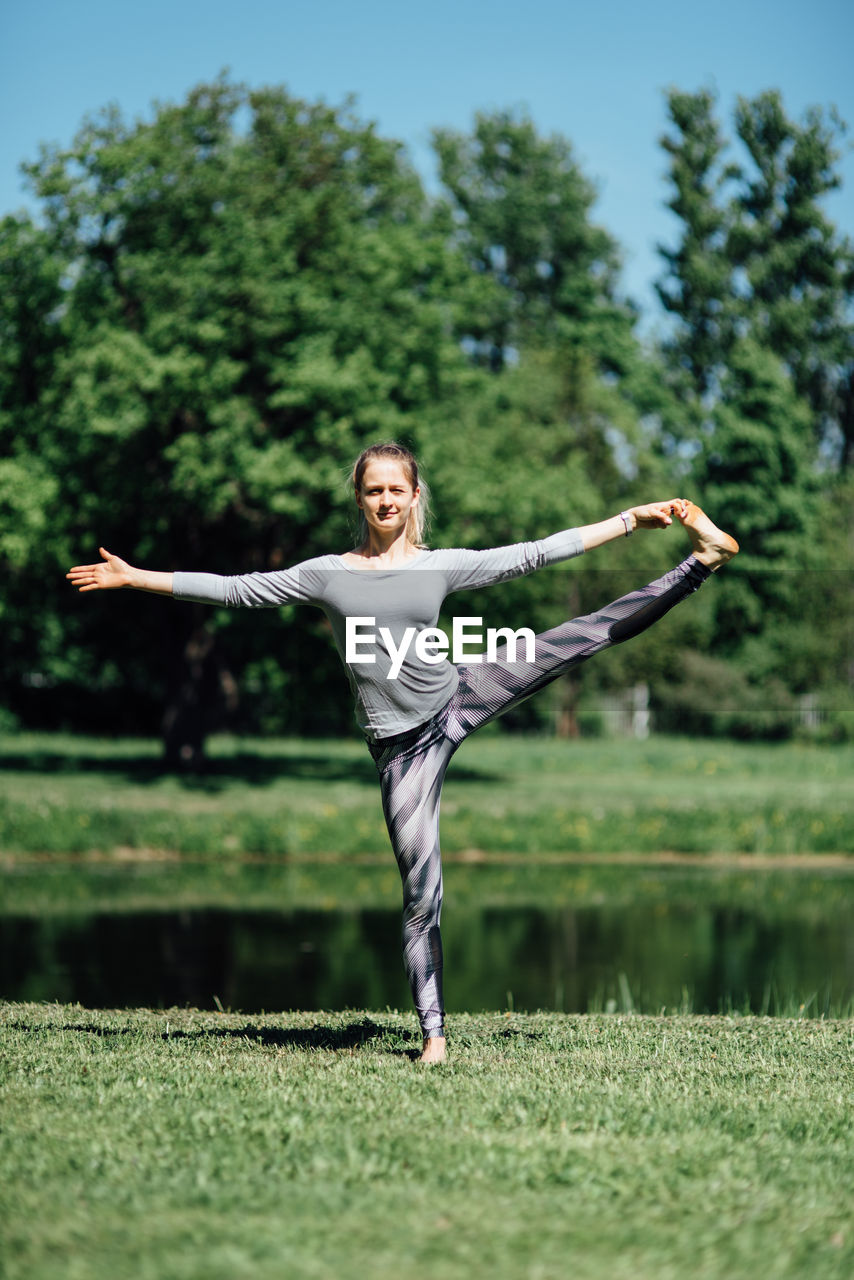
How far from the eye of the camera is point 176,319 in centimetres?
2300

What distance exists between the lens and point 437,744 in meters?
5.47

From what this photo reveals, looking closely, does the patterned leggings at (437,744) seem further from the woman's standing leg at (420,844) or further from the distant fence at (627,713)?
the distant fence at (627,713)

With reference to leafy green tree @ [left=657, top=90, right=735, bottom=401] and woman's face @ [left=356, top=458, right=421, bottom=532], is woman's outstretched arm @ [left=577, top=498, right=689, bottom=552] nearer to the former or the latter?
woman's face @ [left=356, top=458, right=421, bottom=532]

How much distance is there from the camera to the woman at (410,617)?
5301 mm

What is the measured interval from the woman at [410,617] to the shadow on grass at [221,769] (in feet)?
60.0

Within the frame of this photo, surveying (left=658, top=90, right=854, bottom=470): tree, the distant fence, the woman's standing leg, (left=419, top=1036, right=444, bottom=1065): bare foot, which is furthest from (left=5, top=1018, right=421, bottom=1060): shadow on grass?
(left=658, top=90, right=854, bottom=470): tree

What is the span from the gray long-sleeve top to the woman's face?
0.19 meters

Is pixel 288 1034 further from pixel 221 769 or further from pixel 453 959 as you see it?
pixel 221 769

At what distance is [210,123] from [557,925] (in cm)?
1856

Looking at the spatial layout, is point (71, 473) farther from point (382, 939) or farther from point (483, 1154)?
point (483, 1154)

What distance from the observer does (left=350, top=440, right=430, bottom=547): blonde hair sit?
215 inches

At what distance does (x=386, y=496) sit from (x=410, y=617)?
0.51 m

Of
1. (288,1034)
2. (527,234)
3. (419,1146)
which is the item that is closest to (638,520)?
(419,1146)

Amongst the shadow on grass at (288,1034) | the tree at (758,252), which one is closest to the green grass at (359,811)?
the shadow on grass at (288,1034)
